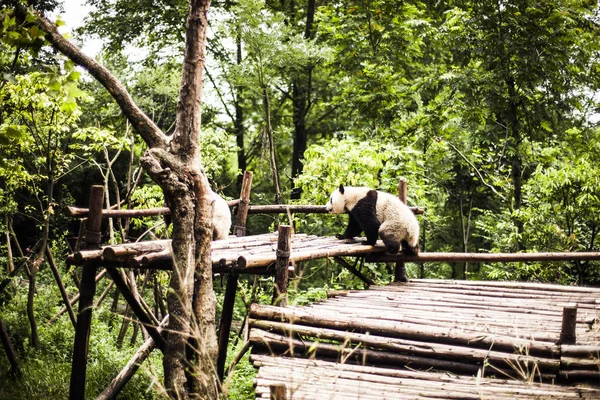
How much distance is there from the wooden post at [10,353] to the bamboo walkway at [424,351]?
4552mm

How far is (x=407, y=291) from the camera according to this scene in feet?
18.6

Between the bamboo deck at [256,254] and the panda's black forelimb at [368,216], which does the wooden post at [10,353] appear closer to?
the bamboo deck at [256,254]

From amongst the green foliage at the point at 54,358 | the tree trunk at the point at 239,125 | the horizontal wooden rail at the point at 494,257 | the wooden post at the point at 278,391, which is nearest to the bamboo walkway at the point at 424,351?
the wooden post at the point at 278,391

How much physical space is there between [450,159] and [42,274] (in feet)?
32.6

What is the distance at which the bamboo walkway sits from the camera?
2.99 m

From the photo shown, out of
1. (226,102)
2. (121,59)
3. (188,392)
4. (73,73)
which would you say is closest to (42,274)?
(121,59)

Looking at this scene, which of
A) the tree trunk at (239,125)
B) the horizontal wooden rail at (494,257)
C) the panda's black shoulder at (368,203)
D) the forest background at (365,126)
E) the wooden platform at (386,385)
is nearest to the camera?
the wooden platform at (386,385)

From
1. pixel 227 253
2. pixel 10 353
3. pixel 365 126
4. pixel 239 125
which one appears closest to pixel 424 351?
pixel 227 253

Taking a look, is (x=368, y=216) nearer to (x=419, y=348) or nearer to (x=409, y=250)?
(x=409, y=250)

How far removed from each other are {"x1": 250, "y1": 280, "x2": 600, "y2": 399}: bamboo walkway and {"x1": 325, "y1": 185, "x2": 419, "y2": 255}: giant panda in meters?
1.56

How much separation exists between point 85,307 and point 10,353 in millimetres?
3009

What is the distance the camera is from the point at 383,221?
6535 mm

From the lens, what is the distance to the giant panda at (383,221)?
6305mm

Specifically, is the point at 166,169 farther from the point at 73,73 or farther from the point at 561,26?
the point at 561,26
